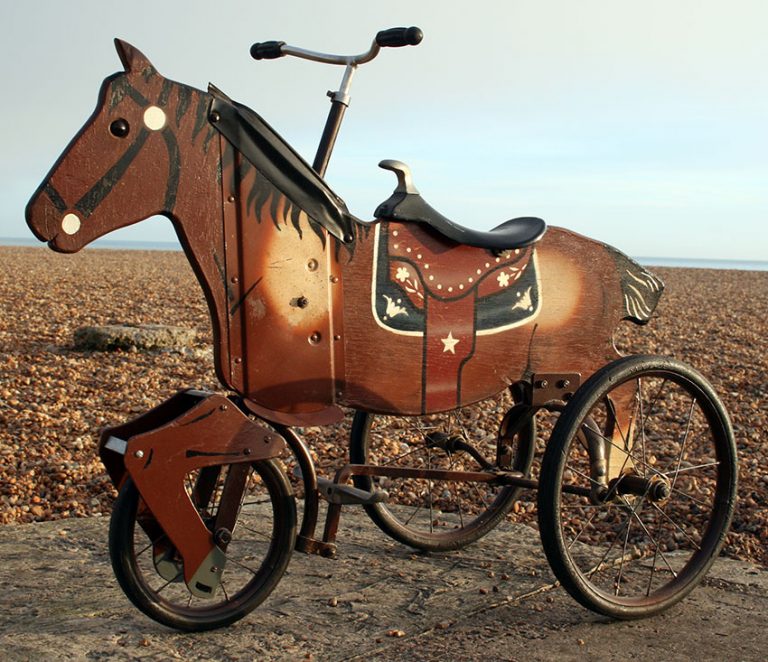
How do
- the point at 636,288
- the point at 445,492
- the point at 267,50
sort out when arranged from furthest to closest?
the point at 445,492 → the point at 636,288 → the point at 267,50

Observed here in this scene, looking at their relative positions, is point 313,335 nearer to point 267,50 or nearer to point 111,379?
point 267,50

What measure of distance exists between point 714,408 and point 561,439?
74 centimetres

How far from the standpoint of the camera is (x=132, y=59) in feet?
8.85

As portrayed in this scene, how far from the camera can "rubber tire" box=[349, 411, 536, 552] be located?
387 centimetres

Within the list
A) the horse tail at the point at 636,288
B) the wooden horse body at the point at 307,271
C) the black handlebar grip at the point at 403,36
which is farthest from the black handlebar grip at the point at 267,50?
the horse tail at the point at 636,288

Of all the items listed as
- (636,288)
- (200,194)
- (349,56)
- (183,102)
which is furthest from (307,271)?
(636,288)

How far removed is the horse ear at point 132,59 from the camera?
2.69 m

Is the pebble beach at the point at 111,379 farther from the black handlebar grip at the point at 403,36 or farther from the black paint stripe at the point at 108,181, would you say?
the black handlebar grip at the point at 403,36

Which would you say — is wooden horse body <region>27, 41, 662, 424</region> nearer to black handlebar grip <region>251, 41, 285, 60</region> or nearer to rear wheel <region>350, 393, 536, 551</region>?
rear wheel <region>350, 393, 536, 551</region>

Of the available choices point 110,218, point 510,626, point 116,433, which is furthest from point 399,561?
point 110,218

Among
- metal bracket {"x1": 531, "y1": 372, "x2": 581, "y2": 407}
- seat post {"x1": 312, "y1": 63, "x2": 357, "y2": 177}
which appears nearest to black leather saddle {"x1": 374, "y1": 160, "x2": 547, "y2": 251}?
seat post {"x1": 312, "y1": 63, "x2": 357, "y2": 177}

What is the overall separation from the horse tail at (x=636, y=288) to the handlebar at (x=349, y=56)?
44.5 inches

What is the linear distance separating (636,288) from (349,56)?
1417 millimetres

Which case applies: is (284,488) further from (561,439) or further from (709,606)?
(709,606)
